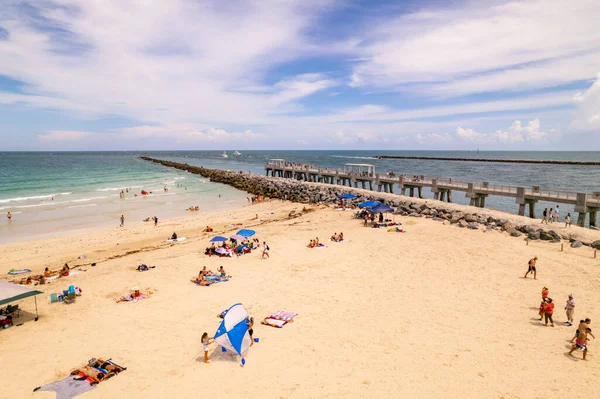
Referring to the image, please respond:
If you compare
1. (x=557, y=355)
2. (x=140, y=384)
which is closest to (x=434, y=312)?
(x=557, y=355)

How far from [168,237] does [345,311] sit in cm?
1541

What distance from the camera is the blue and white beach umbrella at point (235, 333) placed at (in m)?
8.46

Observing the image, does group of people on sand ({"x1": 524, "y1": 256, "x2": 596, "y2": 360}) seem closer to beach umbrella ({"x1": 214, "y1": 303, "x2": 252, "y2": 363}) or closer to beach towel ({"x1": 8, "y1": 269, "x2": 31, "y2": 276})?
beach umbrella ({"x1": 214, "y1": 303, "x2": 252, "y2": 363})

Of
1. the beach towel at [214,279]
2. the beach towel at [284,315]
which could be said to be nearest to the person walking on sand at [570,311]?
the beach towel at [284,315]

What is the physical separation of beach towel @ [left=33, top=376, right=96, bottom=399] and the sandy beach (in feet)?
0.65

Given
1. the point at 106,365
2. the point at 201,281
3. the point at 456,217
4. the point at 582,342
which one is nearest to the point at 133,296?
the point at 201,281

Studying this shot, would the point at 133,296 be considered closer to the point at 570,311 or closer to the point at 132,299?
the point at 132,299

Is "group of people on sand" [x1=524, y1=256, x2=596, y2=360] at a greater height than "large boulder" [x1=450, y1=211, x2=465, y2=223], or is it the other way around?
"large boulder" [x1=450, y1=211, x2=465, y2=223]

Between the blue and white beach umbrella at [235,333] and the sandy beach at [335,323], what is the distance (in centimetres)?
38

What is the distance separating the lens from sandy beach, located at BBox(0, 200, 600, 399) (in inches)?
300

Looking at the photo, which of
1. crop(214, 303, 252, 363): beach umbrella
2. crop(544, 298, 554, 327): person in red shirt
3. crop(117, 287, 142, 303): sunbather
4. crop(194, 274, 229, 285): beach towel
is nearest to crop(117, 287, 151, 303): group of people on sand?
crop(117, 287, 142, 303): sunbather

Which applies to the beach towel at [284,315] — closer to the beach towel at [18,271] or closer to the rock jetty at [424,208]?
the beach towel at [18,271]

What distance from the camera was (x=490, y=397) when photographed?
7039 mm

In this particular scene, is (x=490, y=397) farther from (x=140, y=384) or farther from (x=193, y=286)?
(x=193, y=286)
